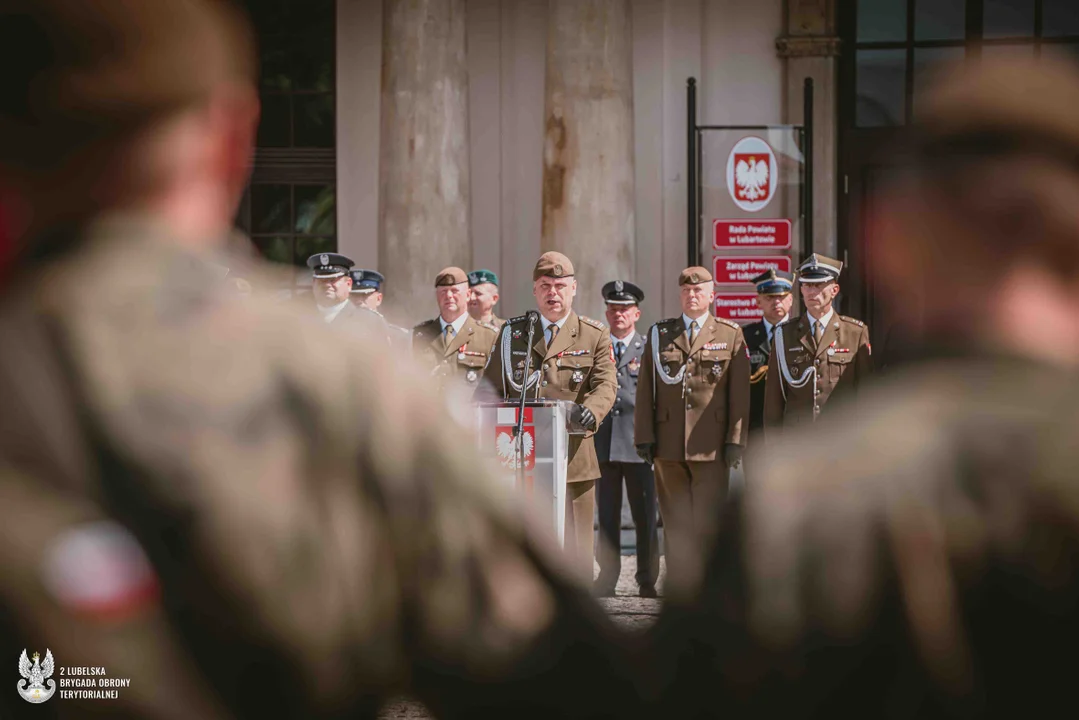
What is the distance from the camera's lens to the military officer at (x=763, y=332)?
932 cm

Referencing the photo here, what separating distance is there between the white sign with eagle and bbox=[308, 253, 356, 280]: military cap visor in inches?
139

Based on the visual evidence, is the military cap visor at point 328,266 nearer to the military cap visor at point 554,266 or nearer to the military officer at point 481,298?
the military officer at point 481,298

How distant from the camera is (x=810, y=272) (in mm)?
9148

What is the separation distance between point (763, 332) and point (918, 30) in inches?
167

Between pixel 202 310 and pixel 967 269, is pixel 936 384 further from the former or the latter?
pixel 202 310

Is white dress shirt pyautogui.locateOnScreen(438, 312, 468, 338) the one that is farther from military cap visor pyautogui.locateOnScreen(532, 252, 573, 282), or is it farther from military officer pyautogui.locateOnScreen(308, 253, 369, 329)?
military cap visor pyautogui.locateOnScreen(532, 252, 573, 282)

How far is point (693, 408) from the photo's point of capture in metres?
8.38

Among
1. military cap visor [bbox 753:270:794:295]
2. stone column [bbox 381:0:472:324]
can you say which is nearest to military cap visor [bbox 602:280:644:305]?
military cap visor [bbox 753:270:794:295]

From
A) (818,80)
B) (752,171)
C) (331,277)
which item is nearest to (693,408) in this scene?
(331,277)

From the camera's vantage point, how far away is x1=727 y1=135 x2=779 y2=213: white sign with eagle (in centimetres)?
1168

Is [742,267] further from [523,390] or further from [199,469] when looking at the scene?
[199,469]

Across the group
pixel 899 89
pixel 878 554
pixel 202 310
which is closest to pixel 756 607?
pixel 878 554

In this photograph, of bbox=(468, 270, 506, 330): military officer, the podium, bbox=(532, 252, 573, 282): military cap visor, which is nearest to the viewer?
the podium

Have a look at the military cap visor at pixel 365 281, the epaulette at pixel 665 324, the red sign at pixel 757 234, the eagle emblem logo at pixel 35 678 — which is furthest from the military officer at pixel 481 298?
the eagle emblem logo at pixel 35 678
